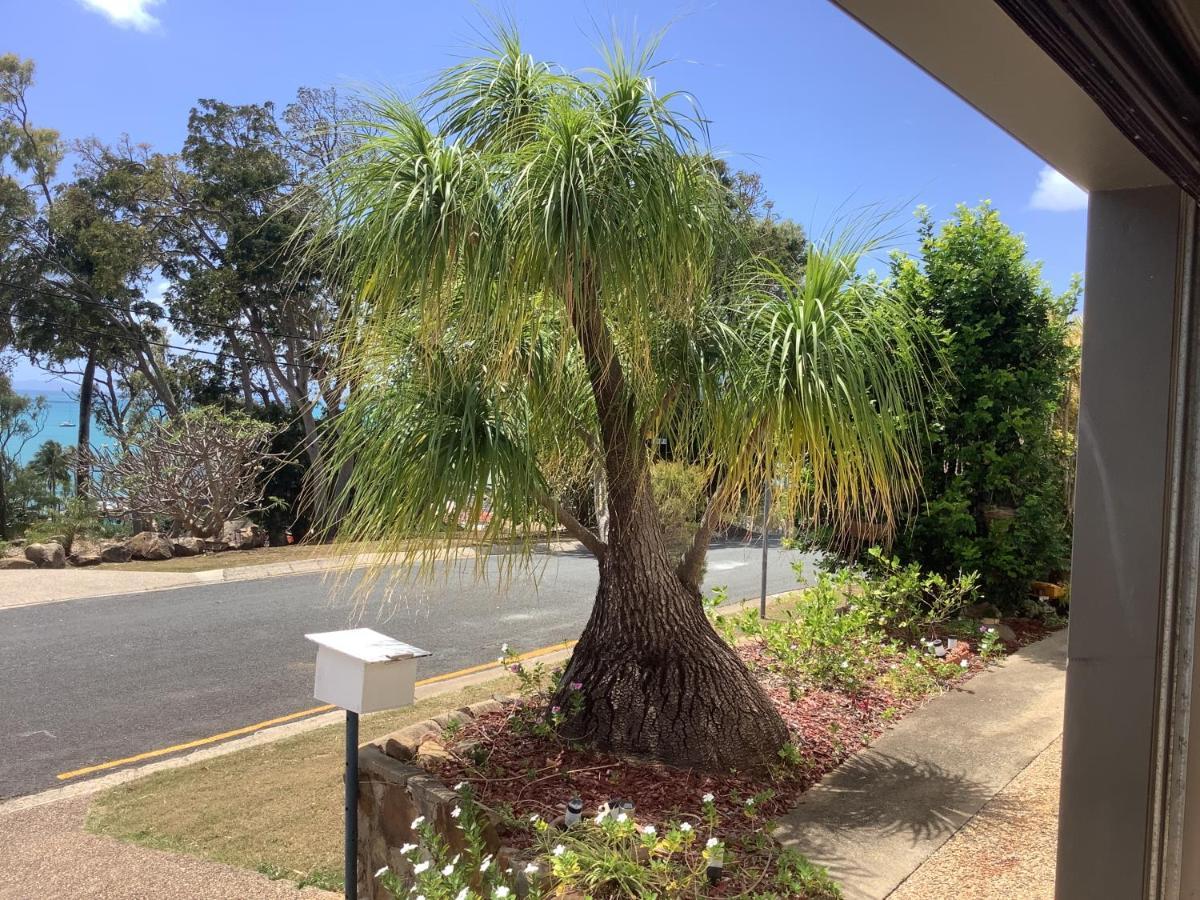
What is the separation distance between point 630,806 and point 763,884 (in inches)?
21.2

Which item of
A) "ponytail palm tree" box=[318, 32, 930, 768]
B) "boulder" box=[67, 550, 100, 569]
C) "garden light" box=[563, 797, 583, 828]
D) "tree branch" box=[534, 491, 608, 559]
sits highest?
"ponytail palm tree" box=[318, 32, 930, 768]

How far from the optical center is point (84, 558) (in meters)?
15.0

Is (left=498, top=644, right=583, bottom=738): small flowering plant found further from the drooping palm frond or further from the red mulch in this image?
the drooping palm frond

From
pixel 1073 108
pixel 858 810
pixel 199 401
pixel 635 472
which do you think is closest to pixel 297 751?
pixel 635 472

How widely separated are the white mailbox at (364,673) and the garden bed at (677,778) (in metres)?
0.50

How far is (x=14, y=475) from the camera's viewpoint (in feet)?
81.8

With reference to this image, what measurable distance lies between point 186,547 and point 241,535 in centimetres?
123

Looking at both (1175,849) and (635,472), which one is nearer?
(1175,849)

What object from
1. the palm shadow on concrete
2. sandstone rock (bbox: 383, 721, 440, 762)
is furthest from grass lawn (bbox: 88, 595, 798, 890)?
the palm shadow on concrete

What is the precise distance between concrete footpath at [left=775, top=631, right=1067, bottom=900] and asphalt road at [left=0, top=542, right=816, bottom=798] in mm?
1717

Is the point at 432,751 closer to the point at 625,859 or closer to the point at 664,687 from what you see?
the point at 664,687

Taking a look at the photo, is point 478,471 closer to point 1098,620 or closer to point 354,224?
point 354,224

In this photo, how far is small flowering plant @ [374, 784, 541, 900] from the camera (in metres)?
2.74

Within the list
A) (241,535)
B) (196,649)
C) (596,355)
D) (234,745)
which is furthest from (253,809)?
(241,535)
